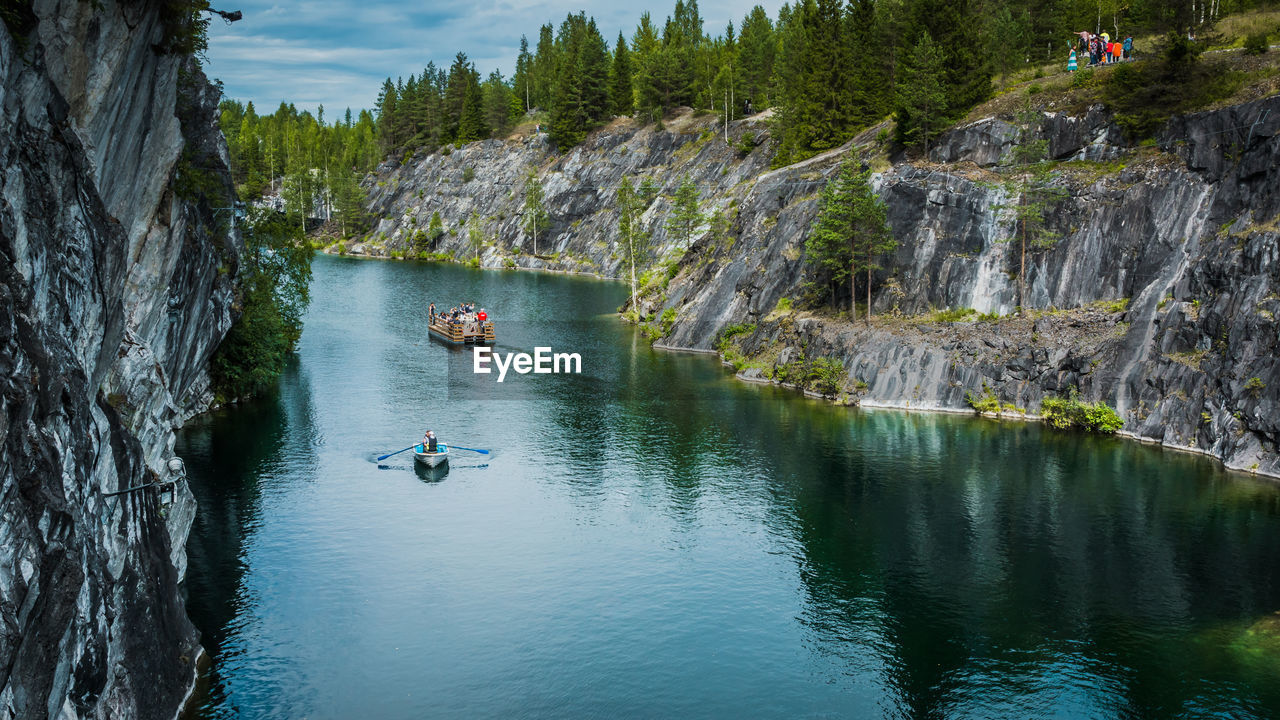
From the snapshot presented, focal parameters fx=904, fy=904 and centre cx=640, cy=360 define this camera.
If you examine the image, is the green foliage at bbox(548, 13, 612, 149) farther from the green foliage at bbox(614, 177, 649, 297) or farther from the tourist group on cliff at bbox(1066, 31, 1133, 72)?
the tourist group on cliff at bbox(1066, 31, 1133, 72)

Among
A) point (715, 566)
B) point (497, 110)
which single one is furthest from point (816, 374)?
point (497, 110)

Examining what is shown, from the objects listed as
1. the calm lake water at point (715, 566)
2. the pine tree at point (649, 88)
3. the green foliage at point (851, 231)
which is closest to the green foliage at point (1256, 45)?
the green foliage at point (851, 231)

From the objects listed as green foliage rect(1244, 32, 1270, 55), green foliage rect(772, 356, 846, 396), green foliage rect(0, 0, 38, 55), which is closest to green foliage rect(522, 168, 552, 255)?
green foliage rect(772, 356, 846, 396)

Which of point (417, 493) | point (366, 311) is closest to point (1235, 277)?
point (417, 493)

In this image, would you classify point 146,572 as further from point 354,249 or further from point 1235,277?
point 354,249

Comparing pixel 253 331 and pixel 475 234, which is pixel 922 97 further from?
pixel 475 234

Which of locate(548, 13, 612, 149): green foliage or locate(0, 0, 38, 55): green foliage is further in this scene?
locate(548, 13, 612, 149): green foliage

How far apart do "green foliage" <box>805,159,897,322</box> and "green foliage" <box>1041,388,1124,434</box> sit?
50.8 feet

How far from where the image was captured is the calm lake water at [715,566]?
2984 centimetres

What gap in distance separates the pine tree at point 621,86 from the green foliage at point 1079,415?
391 feet

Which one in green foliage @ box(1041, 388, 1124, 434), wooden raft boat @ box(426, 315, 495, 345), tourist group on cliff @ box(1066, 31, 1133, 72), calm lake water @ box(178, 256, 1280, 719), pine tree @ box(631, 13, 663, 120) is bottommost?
calm lake water @ box(178, 256, 1280, 719)

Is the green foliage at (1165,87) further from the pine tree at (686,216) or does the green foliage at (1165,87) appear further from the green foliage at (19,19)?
the green foliage at (19,19)

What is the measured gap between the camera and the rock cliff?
53000 mm

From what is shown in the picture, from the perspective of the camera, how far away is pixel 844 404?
6619 centimetres
